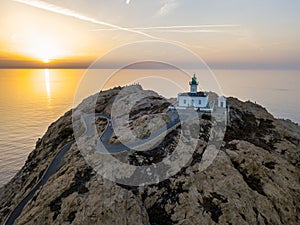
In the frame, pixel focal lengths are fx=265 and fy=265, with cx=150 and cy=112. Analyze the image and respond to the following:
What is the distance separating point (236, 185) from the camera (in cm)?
4088

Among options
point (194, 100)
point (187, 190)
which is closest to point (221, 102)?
point (194, 100)

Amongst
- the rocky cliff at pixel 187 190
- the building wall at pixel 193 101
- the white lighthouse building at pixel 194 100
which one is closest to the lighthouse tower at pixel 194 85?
the white lighthouse building at pixel 194 100

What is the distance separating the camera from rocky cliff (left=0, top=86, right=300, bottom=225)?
35344mm

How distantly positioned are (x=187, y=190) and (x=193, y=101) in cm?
2745

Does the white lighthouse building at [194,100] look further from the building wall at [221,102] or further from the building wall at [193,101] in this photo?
the building wall at [221,102]

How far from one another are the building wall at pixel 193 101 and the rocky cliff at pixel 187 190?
6.79m

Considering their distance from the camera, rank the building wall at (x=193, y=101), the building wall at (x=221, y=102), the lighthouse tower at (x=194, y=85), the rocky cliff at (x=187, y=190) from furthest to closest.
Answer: the building wall at (x=221, y=102) < the lighthouse tower at (x=194, y=85) < the building wall at (x=193, y=101) < the rocky cliff at (x=187, y=190)

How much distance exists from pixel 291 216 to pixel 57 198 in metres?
35.1

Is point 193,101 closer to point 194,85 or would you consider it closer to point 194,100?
point 194,100

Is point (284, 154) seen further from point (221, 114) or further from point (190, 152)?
point (190, 152)

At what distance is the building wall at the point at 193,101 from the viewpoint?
6156 centimetres

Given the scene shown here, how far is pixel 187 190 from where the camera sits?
127 feet

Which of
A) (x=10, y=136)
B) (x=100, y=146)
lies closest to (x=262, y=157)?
(x=100, y=146)

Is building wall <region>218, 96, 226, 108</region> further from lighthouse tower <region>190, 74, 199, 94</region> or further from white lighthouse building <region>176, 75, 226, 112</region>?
lighthouse tower <region>190, 74, 199, 94</region>
